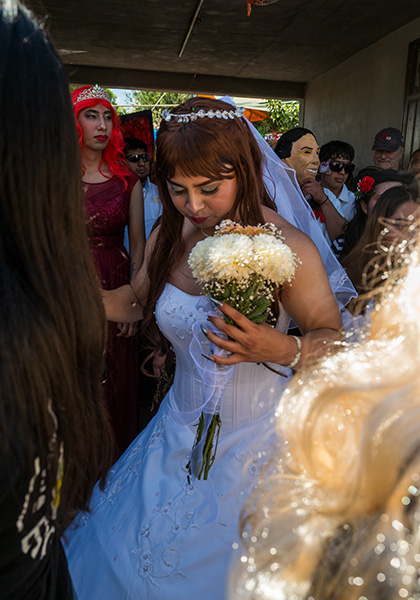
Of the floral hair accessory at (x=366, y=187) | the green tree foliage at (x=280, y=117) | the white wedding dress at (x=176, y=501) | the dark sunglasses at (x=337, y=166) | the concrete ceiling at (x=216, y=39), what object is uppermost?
the concrete ceiling at (x=216, y=39)

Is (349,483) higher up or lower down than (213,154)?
lower down

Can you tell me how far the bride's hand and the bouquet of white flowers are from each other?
4cm

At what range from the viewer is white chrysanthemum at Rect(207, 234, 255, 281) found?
1587mm

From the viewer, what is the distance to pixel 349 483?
2.07 ft

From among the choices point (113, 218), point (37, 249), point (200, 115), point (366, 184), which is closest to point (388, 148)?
point (366, 184)

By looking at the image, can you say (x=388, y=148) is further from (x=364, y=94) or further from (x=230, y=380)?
(x=230, y=380)

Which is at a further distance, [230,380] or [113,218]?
[113,218]

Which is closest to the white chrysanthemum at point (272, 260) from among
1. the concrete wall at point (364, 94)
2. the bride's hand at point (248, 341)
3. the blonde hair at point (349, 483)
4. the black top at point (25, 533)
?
the bride's hand at point (248, 341)

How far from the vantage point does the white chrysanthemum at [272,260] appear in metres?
1.60

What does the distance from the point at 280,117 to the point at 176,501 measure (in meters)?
11.6

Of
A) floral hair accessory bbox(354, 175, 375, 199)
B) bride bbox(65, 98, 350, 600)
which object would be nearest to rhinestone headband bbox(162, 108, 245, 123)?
bride bbox(65, 98, 350, 600)

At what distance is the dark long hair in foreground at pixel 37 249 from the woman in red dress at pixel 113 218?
2.43 m

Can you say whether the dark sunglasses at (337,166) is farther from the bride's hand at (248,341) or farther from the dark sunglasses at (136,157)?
the bride's hand at (248,341)

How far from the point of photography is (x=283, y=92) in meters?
11.3
